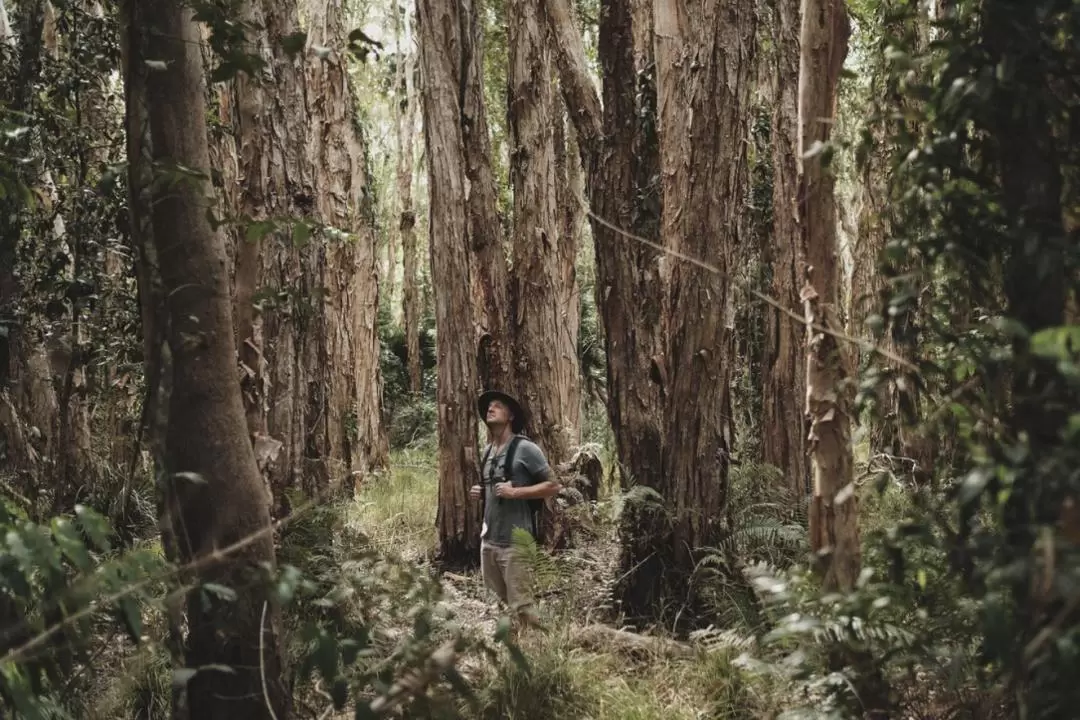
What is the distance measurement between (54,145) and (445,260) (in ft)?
12.4

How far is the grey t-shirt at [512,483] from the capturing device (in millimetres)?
7285

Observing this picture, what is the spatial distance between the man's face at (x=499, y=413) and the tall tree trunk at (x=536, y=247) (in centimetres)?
243

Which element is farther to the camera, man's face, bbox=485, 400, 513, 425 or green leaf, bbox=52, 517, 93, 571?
man's face, bbox=485, 400, 513, 425

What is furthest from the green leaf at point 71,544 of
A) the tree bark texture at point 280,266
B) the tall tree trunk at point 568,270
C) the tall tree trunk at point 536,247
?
the tall tree trunk at point 568,270

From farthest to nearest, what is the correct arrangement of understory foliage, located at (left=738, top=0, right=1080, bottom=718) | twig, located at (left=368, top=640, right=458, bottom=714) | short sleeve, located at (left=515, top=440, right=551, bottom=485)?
short sleeve, located at (left=515, top=440, right=551, bottom=485) < twig, located at (left=368, top=640, right=458, bottom=714) < understory foliage, located at (left=738, top=0, right=1080, bottom=718)

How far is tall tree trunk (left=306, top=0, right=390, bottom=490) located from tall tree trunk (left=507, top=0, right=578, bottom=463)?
1.88 meters

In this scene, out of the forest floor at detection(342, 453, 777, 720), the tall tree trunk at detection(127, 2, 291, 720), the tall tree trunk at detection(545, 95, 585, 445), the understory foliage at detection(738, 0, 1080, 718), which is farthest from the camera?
the tall tree trunk at detection(545, 95, 585, 445)

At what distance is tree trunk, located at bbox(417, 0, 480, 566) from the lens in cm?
984

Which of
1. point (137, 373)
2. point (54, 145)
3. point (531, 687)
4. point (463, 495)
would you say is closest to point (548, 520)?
point (463, 495)

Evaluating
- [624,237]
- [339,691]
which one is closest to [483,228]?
[624,237]

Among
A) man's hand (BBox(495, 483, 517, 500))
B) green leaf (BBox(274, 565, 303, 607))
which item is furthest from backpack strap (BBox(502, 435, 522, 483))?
green leaf (BBox(274, 565, 303, 607))

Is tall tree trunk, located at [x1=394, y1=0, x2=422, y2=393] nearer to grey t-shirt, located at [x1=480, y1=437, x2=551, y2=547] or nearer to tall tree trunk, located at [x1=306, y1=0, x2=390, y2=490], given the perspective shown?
tall tree trunk, located at [x1=306, y1=0, x2=390, y2=490]

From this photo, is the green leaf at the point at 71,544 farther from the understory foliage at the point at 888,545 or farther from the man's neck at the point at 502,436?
the man's neck at the point at 502,436

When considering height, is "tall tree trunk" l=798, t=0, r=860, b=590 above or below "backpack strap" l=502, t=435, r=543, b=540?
above
